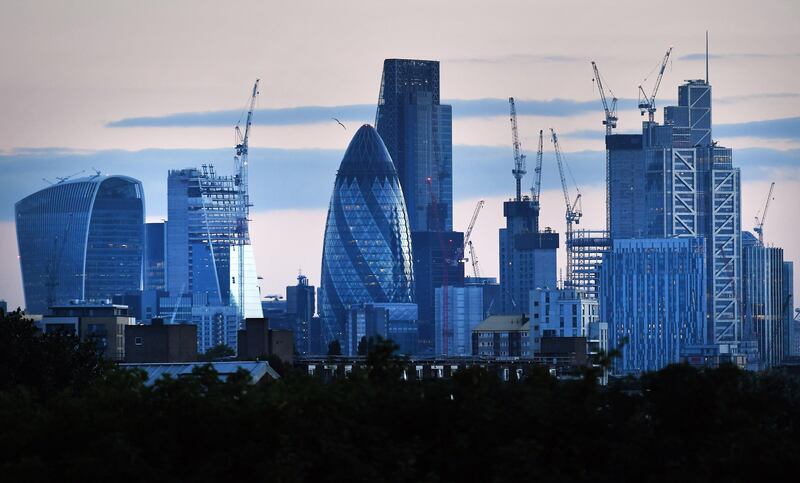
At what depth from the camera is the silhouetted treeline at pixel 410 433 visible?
65.1 m

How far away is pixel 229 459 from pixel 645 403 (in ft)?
47.7

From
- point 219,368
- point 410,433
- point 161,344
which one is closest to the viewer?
point 410,433

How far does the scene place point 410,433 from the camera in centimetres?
7062

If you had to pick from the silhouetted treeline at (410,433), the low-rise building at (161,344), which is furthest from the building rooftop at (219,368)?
the silhouetted treeline at (410,433)

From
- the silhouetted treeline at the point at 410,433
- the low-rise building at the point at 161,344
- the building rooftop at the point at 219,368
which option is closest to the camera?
the silhouetted treeline at the point at 410,433

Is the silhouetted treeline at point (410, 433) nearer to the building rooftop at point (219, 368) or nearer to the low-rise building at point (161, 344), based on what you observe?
the building rooftop at point (219, 368)

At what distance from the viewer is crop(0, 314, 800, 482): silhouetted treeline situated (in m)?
65.1

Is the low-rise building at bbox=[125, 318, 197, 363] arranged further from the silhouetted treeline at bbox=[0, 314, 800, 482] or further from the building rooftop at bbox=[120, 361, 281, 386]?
the silhouetted treeline at bbox=[0, 314, 800, 482]

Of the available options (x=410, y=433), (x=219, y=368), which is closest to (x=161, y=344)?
(x=219, y=368)

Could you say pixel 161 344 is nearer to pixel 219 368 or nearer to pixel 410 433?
pixel 219 368

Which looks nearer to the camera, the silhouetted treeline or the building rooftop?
the silhouetted treeline

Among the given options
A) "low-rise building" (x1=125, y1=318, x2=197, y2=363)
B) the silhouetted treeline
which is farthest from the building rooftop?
the silhouetted treeline

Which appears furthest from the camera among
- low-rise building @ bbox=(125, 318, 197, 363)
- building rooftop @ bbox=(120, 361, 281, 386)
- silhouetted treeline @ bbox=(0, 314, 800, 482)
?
low-rise building @ bbox=(125, 318, 197, 363)

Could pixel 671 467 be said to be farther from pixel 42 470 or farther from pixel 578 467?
pixel 42 470
